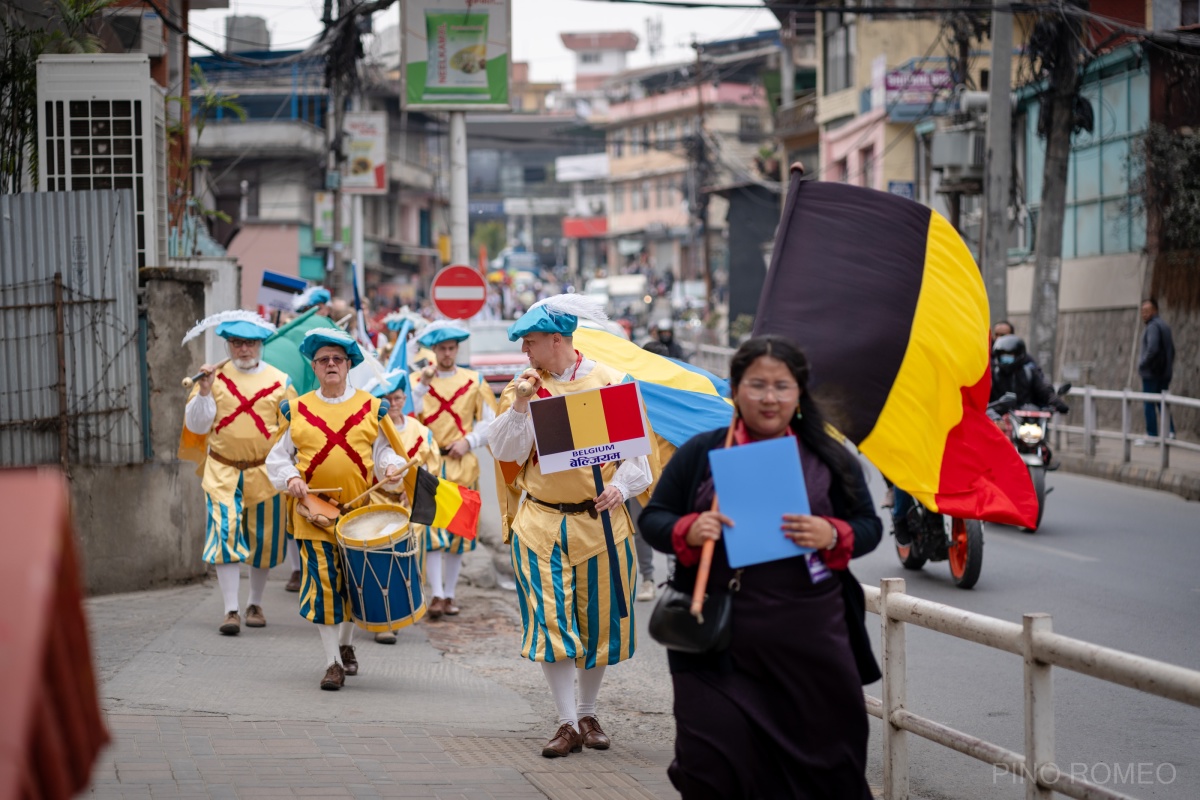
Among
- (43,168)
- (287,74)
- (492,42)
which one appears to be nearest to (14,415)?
(43,168)

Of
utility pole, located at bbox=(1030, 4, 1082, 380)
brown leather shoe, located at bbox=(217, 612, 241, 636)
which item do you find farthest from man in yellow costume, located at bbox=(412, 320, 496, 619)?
utility pole, located at bbox=(1030, 4, 1082, 380)

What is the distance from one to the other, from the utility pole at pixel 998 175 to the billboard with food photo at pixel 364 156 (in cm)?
1240

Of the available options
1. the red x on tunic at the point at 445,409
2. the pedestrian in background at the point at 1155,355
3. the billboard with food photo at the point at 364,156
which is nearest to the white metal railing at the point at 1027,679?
the red x on tunic at the point at 445,409

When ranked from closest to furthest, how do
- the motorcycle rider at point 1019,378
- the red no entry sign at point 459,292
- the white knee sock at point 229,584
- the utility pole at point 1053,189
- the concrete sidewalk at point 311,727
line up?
the concrete sidewalk at point 311,727 < the white knee sock at point 229,584 < the motorcycle rider at point 1019,378 < the red no entry sign at point 459,292 < the utility pole at point 1053,189

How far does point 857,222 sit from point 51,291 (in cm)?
674

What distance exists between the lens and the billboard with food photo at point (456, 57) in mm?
19125

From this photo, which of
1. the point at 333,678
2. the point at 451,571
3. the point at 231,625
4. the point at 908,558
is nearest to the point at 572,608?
the point at 333,678

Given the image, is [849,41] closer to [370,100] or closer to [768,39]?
[370,100]

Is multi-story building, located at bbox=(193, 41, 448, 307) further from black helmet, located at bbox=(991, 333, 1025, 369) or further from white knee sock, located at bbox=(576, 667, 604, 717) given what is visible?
white knee sock, located at bbox=(576, 667, 604, 717)

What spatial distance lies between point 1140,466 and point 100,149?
40.7 feet

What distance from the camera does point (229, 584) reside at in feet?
30.5

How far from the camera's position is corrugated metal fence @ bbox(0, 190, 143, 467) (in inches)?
390

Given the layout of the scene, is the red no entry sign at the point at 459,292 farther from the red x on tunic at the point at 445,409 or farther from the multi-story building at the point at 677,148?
the multi-story building at the point at 677,148

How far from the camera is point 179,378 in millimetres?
10578
